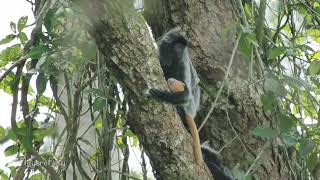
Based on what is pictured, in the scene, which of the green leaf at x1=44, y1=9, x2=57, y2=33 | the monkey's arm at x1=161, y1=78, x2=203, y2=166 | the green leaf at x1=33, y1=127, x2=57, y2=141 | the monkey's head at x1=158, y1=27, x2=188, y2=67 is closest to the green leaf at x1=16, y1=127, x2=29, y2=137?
the green leaf at x1=33, y1=127, x2=57, y2=141

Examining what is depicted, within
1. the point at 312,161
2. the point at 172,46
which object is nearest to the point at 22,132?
the point at 172,46

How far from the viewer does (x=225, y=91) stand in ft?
7.64

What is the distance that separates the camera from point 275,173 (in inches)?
90.7

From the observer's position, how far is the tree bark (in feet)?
5.67

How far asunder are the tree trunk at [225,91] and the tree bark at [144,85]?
0.49m

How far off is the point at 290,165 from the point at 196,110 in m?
0.44

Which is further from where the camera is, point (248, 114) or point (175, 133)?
point (248, 114)

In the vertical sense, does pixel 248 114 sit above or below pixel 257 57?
below

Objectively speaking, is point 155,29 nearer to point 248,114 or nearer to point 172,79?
point 172,79

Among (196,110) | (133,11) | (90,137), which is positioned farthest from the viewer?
(90,137)

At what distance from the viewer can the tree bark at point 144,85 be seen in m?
1.73

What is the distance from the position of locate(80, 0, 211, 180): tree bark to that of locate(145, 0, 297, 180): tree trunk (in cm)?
49

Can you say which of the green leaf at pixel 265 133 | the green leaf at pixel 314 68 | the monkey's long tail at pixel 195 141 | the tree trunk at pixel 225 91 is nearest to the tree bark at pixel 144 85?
the monkey's long tail at pixel 195 141

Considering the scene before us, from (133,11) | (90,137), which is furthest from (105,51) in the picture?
(90,137)
